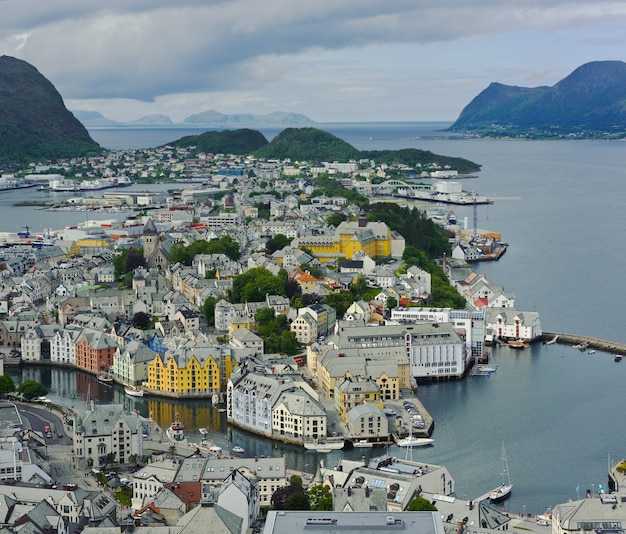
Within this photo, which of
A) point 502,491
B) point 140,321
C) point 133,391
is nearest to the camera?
point 502,491

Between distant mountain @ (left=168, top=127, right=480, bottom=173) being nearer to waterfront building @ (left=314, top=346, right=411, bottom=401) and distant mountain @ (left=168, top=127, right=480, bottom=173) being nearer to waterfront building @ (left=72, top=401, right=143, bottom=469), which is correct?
waterfront building @ (left=314, top=346, right=411, bottom=401)

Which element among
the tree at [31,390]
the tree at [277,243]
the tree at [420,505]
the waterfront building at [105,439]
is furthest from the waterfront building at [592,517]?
the tree at [277,243]

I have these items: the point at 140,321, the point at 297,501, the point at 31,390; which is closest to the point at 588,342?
the point at 140,321

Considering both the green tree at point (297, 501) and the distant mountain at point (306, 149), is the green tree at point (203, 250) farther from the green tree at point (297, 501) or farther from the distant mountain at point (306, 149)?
the distant mountain at point (306, 149)

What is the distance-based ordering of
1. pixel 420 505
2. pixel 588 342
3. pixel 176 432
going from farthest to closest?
1. pixel 588 342
2. pixel 176 432
3. pixel 420 505

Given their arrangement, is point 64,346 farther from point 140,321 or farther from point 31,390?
point 31,390

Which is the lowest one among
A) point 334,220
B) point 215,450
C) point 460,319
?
point 215,450

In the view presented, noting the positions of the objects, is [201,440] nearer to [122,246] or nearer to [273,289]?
[273,289]
